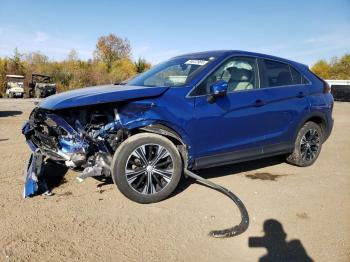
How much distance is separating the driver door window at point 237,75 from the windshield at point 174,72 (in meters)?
0.20

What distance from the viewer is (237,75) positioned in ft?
16.8

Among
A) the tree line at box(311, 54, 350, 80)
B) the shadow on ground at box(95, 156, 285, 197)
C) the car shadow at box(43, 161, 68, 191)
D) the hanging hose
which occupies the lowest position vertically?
the hanging hose

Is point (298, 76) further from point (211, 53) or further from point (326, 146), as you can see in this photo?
point (326, 146)

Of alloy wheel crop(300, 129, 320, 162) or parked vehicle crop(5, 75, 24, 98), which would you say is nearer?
alloy wheel crop(300, 129, 320, 162)

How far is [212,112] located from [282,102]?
4.47ft

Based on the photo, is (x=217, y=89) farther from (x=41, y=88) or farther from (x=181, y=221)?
(x=41, y=88)

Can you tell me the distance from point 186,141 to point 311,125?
2554 mm

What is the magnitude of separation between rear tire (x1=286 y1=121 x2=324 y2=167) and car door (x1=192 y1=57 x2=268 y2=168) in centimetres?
102

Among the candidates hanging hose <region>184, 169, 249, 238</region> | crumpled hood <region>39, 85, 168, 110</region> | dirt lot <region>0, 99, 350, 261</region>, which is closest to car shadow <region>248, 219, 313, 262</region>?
dirt lot <region>0, 99, 350, 261</region>

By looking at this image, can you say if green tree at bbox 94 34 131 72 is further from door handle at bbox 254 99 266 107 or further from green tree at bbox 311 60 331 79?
door handle at bbox 254 99 266 107

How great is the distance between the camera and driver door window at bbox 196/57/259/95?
4.82 metres

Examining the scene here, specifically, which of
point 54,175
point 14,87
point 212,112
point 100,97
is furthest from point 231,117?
point 14,87

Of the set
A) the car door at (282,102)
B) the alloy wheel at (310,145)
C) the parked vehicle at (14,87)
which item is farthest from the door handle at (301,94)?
the parked vehicle at (14,87)

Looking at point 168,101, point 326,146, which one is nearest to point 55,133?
point 168,101
